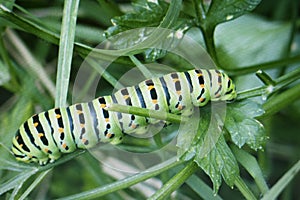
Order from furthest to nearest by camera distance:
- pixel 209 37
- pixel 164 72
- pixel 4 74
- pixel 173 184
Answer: pixel 4 74, pixel 164 72, pixel 209 37, pixel 173 184

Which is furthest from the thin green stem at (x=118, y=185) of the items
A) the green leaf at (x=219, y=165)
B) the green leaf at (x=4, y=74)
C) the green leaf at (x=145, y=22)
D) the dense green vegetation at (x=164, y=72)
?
the green leaf at (x=4, y=74)

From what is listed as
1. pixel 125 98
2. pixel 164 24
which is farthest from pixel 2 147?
pixel 164 24

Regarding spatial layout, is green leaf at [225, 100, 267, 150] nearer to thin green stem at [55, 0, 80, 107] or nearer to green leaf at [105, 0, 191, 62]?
green leaf at [105, 0, 191, 62]

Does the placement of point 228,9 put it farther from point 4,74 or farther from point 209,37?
point 4,74

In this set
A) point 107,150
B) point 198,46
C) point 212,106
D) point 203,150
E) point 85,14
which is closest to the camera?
point 203,150

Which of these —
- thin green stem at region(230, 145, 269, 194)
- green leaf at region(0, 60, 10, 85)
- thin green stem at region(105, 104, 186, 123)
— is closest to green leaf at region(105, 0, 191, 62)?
thin green stem at region(105, 104, 186, 123)

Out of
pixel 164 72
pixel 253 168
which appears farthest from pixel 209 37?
pixel 253 168

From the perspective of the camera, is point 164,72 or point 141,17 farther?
point 164,72

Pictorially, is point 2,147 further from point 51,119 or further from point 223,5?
point 223,5
